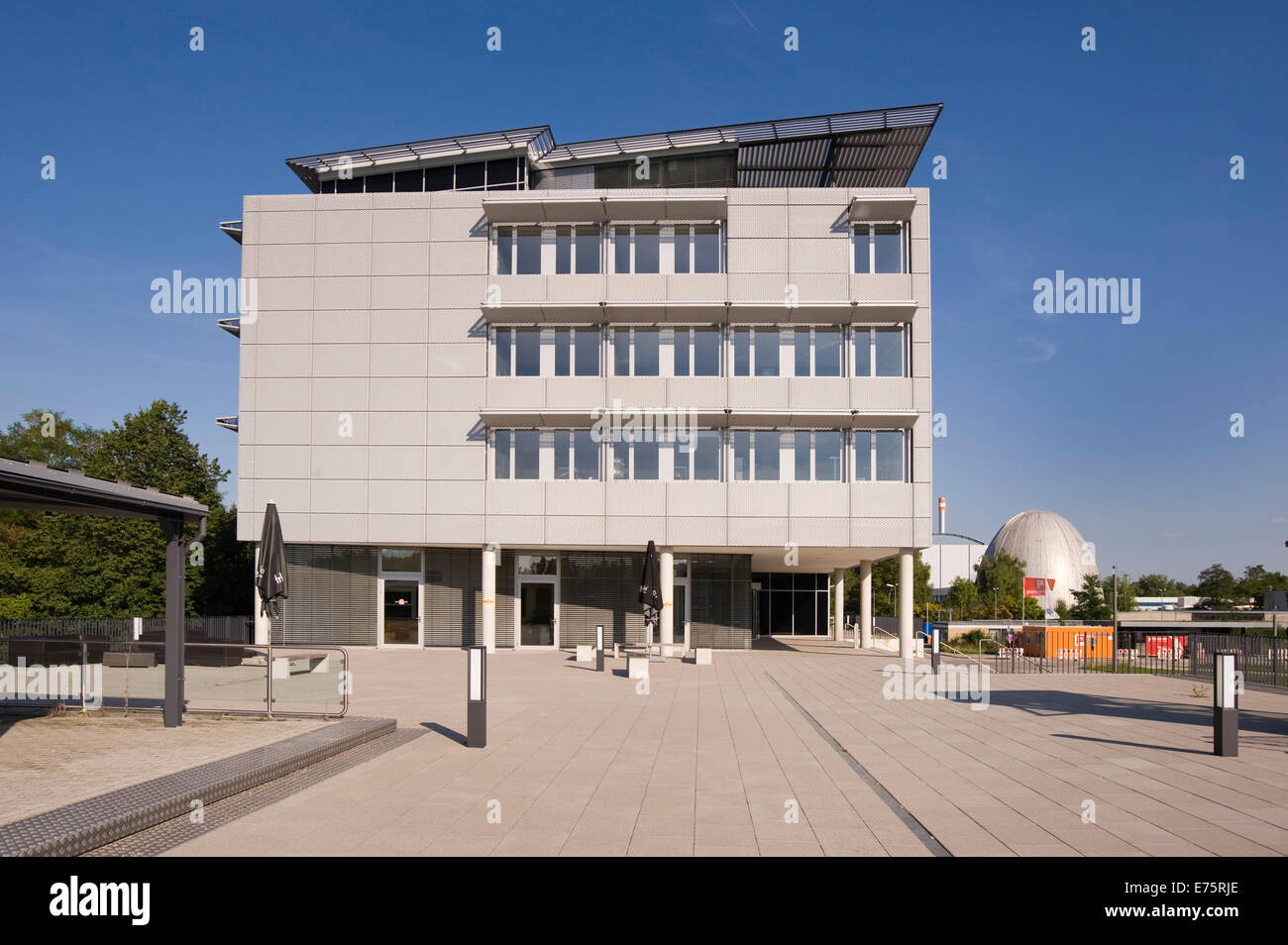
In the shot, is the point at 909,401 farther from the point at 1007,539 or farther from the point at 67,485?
the point at 1007,539

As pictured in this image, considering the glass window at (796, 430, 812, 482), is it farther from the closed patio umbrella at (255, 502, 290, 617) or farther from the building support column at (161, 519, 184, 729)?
the building support column at (161, 519, 184, 729)

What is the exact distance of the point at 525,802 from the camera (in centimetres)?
Result: 834

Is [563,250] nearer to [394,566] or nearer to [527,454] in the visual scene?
[527,454]

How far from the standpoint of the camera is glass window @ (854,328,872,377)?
1229 inches

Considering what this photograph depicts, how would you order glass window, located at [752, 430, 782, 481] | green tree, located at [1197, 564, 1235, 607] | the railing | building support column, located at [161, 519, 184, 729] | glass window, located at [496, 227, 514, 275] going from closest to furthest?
building support column, located at [161, 519, 184, 729] → the railing → glass window, located at [752, 430, 782, 481] → glass window, located at [496, 227, 514, 275] → green tree, located at [1197, 564, 1235, 607]

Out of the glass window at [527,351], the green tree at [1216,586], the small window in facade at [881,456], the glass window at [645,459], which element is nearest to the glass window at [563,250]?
the glass window at [527,351]

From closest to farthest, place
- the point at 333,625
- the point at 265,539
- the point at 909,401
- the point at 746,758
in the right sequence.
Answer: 1. the point at 746,758
2. the point at 265,539
3. the point at 909,401
4. the point at 333,625

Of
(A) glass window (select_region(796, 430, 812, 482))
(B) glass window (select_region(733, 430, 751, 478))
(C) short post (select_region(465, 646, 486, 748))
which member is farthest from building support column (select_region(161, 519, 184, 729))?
(A) glass window (select_region(796, 430, 812, 482))

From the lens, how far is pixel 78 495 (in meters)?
10.2

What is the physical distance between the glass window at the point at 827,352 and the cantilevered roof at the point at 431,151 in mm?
12891

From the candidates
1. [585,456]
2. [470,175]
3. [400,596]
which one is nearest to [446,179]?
[470,175]

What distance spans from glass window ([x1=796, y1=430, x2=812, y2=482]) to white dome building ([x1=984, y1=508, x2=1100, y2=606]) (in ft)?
316

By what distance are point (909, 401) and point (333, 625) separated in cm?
2185
